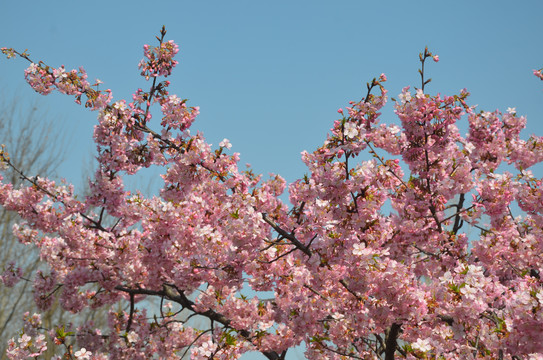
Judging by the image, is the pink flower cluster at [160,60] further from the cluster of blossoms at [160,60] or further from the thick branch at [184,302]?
the thick branch at [184,302]

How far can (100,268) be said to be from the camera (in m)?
5.18

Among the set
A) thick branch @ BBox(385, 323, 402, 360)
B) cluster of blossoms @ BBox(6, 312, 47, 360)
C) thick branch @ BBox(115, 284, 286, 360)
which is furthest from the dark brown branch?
cluster of blossoms @ BBox(6, 312, 47, 360)

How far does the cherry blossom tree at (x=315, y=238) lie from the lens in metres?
3.47

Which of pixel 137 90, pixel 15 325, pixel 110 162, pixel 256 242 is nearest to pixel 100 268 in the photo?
pixel 110 162

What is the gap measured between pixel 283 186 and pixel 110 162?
1.86 m

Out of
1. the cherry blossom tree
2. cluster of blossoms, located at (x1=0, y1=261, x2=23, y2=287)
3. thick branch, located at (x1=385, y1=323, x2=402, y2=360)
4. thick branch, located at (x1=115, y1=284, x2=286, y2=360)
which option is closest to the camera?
the cherry blossom tree

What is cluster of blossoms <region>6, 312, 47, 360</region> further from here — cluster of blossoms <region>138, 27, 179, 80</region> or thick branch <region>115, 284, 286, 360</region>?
cluster of blossoms <region>138, 27, 179, 80</region>

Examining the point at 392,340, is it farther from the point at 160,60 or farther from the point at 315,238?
the point at 160,60

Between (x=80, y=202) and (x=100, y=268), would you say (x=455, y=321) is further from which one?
(x=80, y=202)

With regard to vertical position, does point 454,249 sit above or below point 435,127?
below

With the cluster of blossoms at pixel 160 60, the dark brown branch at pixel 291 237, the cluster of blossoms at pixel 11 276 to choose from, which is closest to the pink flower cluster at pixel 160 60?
the cluster of blossoms at pixel 160 60

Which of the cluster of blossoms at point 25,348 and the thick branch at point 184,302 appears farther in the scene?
the thick branch at point 184,302

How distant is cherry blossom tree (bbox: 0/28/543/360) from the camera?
3471 millimetres

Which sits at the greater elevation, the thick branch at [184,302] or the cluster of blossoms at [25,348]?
the thick branch at [184,302]
